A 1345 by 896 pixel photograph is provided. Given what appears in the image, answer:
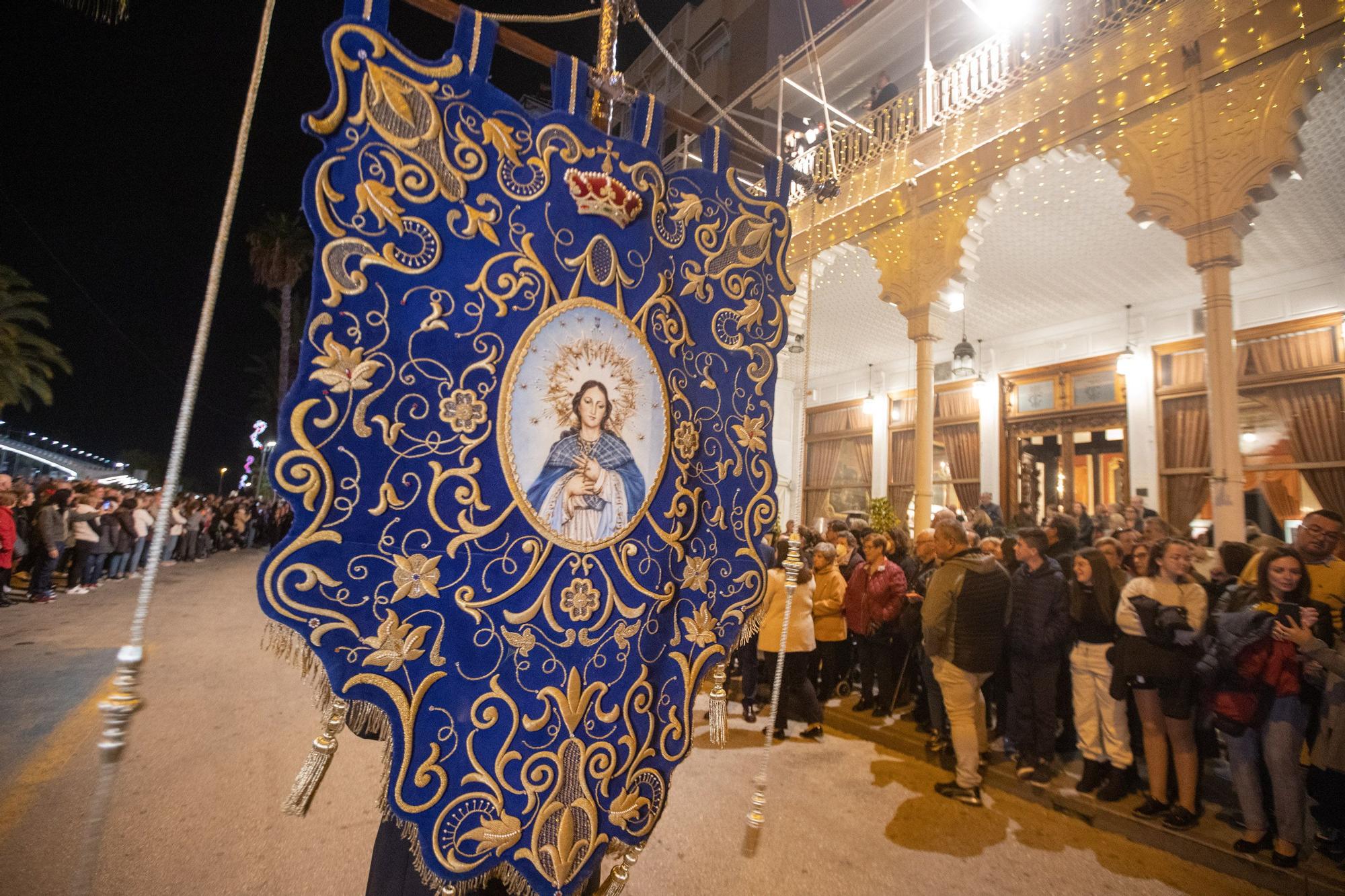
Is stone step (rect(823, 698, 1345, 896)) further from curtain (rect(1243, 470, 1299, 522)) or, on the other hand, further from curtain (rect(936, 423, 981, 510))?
curtain (rect(936, 423, 981, 510))

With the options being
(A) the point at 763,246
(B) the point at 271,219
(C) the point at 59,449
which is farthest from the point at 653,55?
(C) the point at 59,449

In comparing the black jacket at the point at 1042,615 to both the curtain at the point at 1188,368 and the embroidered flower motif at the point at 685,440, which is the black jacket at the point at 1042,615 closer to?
the embroidered flower motif at the point at 685,440

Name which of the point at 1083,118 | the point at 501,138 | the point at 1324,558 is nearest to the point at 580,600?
the point at 501,138

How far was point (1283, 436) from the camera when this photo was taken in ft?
25.2

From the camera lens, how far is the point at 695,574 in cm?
162

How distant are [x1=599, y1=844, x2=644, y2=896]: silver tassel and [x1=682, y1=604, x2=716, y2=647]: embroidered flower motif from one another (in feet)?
1.62

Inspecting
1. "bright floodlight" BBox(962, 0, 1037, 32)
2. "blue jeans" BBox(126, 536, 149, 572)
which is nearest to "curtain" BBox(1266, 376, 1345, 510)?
"bright floodlight" BBox(962, 0, 1037, 32)

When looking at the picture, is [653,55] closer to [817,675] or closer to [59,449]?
[817,675]

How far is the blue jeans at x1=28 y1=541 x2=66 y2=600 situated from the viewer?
8320 mm

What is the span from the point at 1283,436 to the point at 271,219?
3029 centimetres

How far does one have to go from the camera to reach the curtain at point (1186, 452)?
27.1 ft

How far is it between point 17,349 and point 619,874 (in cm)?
2764

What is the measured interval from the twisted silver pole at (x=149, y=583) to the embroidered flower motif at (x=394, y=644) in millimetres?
355

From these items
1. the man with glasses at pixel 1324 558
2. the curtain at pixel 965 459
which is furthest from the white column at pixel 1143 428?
the man with glasses at pixel 1324 558
